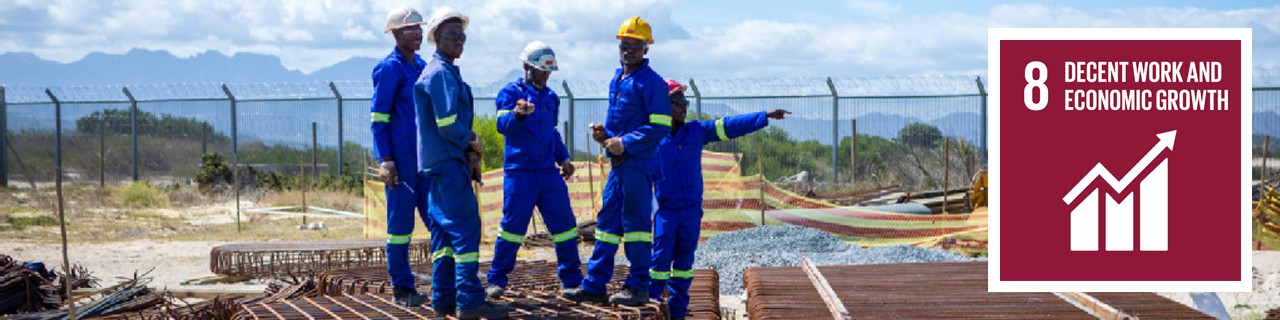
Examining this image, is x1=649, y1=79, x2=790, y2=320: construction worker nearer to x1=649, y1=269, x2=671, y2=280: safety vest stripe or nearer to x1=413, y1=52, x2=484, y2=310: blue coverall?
x1=649, y1=269, x2=671, y2=280: safety vest stripe

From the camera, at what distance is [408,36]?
7.01 m

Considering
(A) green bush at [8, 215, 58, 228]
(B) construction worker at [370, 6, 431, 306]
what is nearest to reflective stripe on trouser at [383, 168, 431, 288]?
(B) construction worker at [370, 6, 431, 306]

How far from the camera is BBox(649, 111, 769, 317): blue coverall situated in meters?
7.60

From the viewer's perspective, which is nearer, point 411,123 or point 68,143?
point 411,123

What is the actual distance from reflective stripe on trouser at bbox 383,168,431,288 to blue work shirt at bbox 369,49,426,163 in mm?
107

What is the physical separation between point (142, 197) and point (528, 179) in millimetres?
19369

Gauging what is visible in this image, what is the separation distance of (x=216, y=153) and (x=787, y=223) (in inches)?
578

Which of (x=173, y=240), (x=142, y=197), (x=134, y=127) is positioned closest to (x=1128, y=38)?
(x=173, y=240)

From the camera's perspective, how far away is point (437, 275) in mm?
6516

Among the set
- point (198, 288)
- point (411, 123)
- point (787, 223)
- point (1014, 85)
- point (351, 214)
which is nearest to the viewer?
point (411, 123)

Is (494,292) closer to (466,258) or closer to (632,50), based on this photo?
(466,258)

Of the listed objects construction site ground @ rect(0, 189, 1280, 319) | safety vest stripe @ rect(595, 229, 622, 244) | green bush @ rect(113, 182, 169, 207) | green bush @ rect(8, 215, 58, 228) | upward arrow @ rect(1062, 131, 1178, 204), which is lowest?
construction site ground @ rect(0, 189, 1280, 319)

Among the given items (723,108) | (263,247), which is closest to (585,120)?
(723,108)

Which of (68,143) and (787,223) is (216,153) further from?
(787,223)
